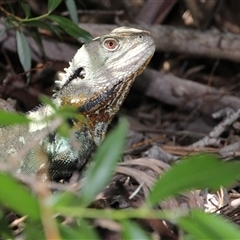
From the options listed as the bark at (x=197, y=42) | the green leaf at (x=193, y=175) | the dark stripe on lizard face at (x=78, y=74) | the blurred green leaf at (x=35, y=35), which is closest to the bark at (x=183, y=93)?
the bark at (x=197, y=42)

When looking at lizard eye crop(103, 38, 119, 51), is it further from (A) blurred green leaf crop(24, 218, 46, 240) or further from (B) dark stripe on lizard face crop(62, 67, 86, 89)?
(A) blurred green leaf crop(24, 218, 46, 240)

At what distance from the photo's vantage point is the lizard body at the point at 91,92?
8.93 feet

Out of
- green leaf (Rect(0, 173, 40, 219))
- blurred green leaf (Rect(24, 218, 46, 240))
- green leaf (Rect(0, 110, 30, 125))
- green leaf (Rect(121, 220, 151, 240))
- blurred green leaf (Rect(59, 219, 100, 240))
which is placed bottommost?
blurred green leaf (Rect(24, 218, 46, 240))

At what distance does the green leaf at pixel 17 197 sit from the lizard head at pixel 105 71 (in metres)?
1.77

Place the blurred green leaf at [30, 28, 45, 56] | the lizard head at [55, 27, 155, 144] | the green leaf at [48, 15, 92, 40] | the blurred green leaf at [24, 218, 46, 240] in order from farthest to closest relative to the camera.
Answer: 1. the blurred green leaf at [30, 28, 45, 56]
2. the green leaf at [48, 15, 92, 40]
3. the lizard head at [55, 27, 155, 144]
4. the blurred green leaf at [24, 218, 46, 240]

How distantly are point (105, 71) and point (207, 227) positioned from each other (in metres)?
1.86

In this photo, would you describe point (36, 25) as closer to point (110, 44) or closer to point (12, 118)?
point (110, 44)

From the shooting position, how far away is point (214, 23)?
483cm

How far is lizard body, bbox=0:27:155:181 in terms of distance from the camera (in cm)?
272

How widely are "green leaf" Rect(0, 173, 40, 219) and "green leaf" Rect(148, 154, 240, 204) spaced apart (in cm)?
22

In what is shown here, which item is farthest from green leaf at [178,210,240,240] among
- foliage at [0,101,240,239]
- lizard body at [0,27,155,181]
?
lizard body at [0,27,155,181]

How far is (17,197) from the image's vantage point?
1.03 m

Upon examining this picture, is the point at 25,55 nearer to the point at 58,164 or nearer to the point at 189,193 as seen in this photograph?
the point at 58,164

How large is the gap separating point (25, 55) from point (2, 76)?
126 centimetres
